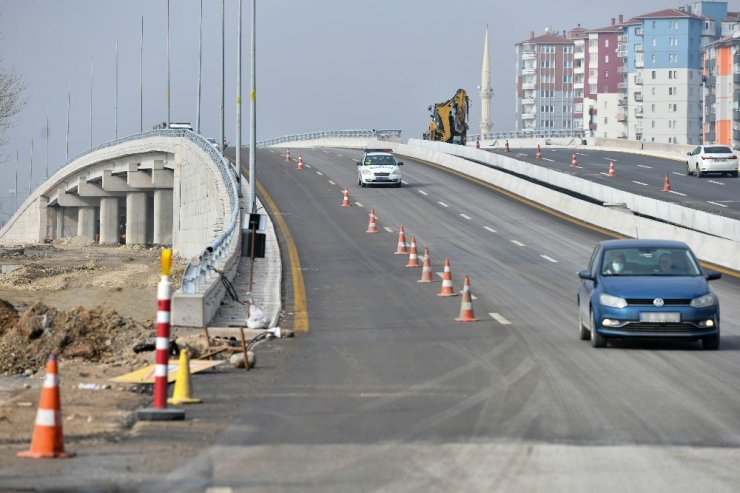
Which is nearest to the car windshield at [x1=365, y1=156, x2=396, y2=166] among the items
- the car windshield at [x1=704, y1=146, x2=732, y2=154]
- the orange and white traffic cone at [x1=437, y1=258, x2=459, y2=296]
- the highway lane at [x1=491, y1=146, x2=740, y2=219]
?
the highway lane at [x1=491, y1=146, x2=740, y2=219]

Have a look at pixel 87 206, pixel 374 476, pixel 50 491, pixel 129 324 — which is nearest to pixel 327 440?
pixel 374 476

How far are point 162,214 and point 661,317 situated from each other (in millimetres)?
84713

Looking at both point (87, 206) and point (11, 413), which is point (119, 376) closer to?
point (11, 413)

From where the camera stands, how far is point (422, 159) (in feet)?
264

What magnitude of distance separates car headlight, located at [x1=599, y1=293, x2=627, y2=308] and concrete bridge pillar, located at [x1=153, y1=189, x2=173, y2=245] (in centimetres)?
8339

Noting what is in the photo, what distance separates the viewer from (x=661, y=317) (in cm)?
1891

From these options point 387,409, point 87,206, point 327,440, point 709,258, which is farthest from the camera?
point 87,206

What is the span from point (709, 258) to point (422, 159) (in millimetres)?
44792

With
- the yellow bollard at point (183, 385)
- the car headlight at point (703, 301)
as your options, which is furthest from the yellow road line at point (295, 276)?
the yellow bollard at point (183, 385)

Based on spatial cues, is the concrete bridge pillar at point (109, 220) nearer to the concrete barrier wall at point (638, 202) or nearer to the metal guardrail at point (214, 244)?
the metal guardrail at point (214, 244)

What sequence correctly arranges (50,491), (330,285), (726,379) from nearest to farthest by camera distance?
1. (50,491)
2. (726,379)
3. (330,285)

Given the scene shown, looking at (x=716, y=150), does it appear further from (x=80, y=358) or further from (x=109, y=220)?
(x=109, y=220)

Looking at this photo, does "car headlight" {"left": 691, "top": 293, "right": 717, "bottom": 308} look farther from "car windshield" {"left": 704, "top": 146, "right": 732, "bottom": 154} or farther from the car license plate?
"car windshield" {"left": 704, "top": 146, "right": 732, "bottom": 154}

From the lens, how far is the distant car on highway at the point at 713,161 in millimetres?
66812
